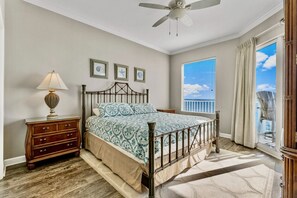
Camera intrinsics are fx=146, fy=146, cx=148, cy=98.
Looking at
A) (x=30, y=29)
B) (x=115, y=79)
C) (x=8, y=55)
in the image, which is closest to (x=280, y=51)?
(x=115, y=79)

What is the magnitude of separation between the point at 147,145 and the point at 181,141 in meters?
0.67

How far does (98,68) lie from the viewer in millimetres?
3553

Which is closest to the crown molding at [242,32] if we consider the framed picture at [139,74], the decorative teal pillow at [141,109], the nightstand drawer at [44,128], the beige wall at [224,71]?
the beige wall at [224,71]

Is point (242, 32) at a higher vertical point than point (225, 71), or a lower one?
higher

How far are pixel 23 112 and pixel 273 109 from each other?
4.88m

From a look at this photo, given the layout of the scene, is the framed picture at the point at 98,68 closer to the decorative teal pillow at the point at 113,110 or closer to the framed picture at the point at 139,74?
the decorative teal pillow at the point at 113,110

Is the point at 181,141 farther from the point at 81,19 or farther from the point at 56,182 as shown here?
the point at 81,19

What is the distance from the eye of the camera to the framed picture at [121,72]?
3.89 metres

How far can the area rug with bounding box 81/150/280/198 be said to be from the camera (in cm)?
178

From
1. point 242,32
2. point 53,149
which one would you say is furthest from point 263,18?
point 53,149

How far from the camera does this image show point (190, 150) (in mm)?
2350

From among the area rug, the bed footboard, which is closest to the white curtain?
the area rug

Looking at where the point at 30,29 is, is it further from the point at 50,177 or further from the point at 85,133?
the point at 50,177

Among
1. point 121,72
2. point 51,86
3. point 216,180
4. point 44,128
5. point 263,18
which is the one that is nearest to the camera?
point 216,180
